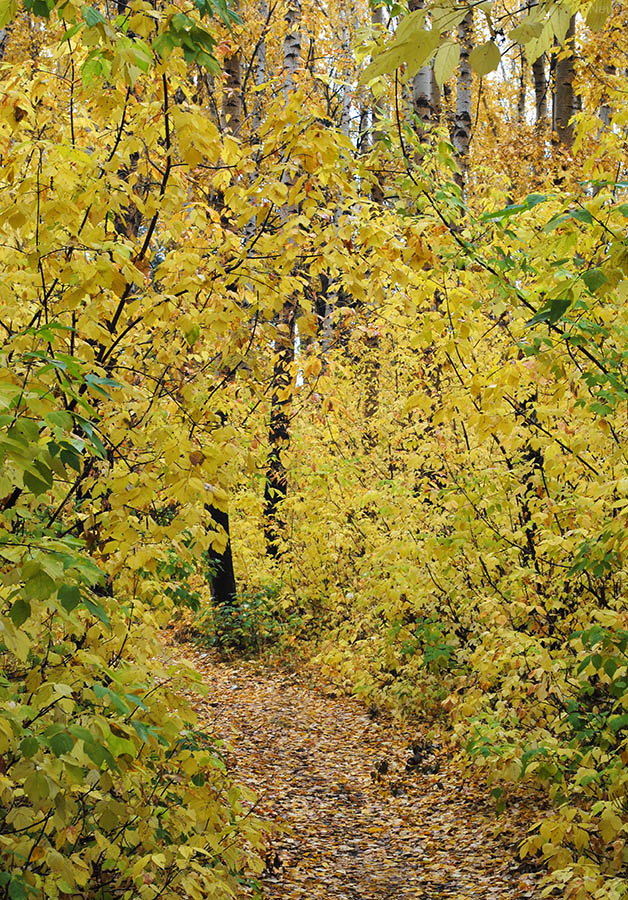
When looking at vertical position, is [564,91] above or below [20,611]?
above

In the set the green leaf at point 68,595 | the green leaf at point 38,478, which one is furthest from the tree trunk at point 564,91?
the green leaf at point 68,595

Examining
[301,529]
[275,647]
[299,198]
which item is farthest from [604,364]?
[275,647]

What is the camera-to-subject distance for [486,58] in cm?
185

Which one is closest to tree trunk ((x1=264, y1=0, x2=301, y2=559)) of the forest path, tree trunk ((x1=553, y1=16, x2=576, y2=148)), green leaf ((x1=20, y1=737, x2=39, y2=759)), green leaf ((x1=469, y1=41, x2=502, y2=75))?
the forest path

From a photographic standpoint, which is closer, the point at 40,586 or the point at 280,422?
the point at 40,586

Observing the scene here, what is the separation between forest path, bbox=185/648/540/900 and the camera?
5094 millimetres

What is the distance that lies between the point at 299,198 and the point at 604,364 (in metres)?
1.74

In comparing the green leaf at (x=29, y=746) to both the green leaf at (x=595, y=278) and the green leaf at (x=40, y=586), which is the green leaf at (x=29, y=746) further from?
the green leaf at (x=595, y=278)

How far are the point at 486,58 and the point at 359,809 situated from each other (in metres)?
5.94

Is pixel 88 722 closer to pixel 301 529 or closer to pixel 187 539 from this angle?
pixel 187 539

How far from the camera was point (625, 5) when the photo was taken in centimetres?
1148

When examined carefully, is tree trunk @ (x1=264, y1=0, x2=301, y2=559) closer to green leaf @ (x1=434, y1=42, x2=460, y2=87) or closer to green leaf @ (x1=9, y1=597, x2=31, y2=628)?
green leaf @ (x1=9, y1=597, x2=31, y2=628)

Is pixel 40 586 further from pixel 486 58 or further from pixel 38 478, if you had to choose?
pixel 486 58

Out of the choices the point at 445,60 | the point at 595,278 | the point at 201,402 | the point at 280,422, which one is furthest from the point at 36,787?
the point at 280,422
